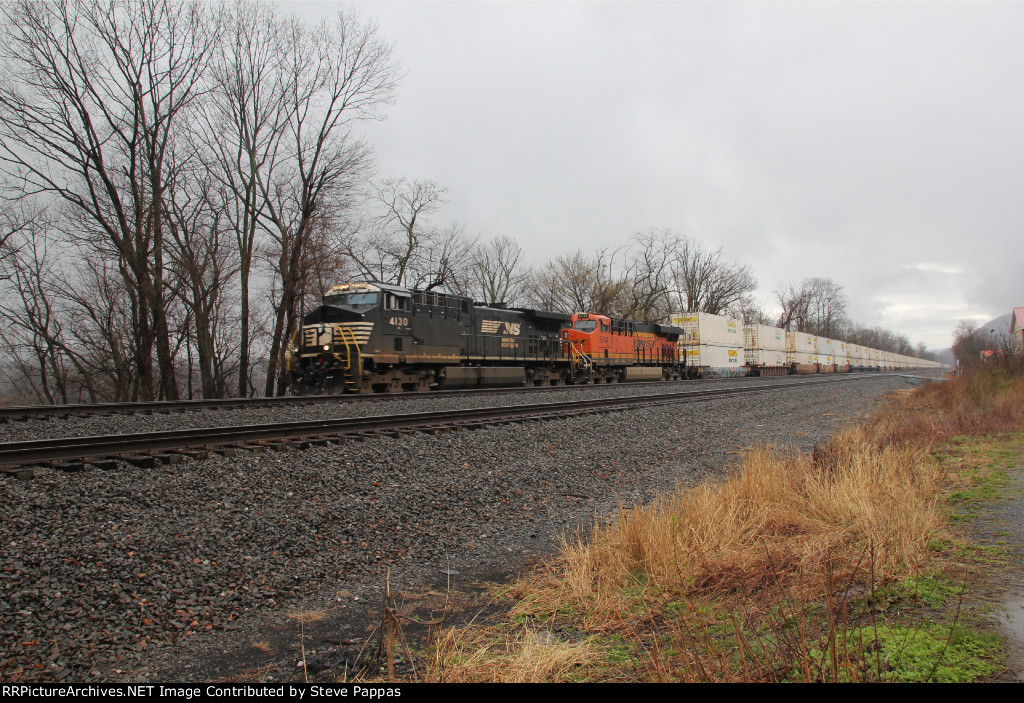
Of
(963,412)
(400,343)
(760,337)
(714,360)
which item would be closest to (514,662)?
(963,412)

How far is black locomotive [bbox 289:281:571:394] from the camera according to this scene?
16.1 m

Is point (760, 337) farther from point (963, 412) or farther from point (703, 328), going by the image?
point (963, 412)

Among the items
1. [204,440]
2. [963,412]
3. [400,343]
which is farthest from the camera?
[400,343]

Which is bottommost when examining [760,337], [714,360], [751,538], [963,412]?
[751,538]

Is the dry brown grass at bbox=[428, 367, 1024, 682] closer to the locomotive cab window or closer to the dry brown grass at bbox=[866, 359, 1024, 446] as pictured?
the dry brown grass at bbox=[866, 359, 1024, 446]

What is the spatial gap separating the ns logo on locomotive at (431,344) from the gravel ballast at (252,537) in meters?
8.97

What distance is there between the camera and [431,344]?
59.6 ft

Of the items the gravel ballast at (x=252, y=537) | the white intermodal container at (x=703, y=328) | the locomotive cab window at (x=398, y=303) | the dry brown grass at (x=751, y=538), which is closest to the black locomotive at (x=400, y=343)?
the locomotive cab window at (x=398, y=303)

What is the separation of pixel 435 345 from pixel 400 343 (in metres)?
1.50

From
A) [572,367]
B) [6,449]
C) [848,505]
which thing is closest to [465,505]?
[848,505]

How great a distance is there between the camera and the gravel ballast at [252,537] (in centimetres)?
315

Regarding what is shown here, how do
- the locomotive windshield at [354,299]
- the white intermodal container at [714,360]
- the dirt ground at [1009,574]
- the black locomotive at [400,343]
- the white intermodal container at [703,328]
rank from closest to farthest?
the dirt ground at [1009,574]
the black locomotive at [400,343]
the locomotive windshield at [354,299]
the white intermodal container at [714,360]
the white intermodal container at [703,328]

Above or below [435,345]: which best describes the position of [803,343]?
above

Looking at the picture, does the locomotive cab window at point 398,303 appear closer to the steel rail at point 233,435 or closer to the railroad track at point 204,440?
the steel rail at point 233,435
